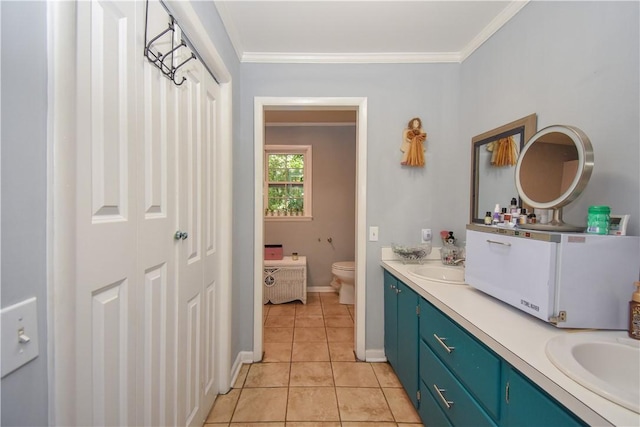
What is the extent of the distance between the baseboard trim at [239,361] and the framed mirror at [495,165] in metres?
1.97

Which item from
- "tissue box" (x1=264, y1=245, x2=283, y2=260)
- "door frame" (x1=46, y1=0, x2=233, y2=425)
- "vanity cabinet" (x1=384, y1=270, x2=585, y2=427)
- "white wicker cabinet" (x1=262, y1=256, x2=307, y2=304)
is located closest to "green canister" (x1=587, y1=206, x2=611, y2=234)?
"vanity cabinet" (x1=384, y1=270, x2=585, y2=427)

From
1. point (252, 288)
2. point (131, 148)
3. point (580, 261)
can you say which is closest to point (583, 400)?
point (580, 261)

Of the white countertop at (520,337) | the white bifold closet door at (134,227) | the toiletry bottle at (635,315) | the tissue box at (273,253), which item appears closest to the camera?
the white countertop at (520,337)

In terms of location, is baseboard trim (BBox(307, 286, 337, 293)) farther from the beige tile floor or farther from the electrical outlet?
the electrical outlet

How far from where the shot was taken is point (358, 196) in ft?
6.66

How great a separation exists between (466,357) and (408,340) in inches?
24.3

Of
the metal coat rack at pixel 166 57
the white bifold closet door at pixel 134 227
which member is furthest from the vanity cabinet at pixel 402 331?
the metal coat rack at pixel 166 57

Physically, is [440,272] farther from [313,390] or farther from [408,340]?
[313,390]

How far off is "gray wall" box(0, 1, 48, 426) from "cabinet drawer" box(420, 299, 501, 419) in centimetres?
122

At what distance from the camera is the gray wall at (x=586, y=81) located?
0.94m

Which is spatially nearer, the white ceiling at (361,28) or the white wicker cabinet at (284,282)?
the white ceiling at (361,28)

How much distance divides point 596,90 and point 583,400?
1181 mm

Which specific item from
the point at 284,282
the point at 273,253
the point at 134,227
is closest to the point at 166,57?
the point at 134,227

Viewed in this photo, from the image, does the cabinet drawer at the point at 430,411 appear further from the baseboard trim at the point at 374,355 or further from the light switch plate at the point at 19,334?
the light switch plate at the point at 19,334
